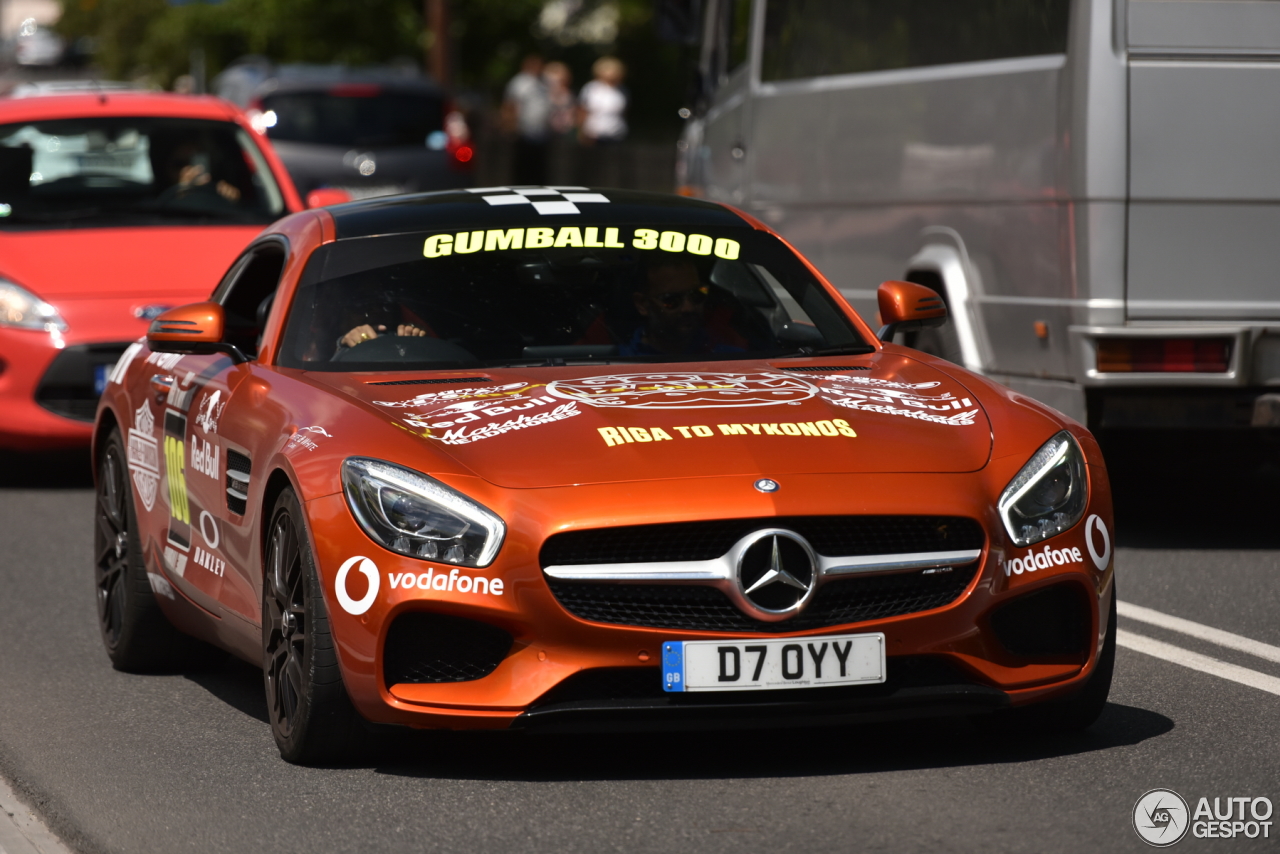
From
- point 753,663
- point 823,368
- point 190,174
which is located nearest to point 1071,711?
point 753,663

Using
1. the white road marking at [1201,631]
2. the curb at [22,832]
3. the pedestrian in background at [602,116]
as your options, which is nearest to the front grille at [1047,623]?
the white road marking at [1201,631]

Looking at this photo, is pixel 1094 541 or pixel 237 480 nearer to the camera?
pixel 1094 541

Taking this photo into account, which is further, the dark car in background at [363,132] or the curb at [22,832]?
the dark car in background at [363,132]

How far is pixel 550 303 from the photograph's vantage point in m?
6.38

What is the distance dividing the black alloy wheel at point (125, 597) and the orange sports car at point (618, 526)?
63cm

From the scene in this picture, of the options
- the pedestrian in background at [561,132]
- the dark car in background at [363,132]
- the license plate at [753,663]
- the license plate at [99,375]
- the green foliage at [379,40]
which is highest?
the license plate at [753,663]

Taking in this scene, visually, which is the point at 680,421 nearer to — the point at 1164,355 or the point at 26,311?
the point at 1164,355

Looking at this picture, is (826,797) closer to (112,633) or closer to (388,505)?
A: (388,505)

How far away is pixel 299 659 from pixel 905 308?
7.11 feet

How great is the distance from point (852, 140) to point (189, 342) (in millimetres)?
5556

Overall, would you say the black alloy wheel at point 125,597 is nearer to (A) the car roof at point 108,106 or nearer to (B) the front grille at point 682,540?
(B) the front grille at point 682,540

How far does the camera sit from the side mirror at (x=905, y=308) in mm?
6672

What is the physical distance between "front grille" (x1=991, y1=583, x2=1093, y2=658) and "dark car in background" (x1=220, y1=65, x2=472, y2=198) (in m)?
16.3

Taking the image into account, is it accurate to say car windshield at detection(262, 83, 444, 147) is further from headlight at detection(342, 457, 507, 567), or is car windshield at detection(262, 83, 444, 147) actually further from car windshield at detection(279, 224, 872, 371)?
headlight at detection(342, 457, 507, 567)
